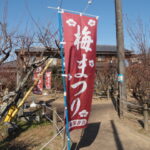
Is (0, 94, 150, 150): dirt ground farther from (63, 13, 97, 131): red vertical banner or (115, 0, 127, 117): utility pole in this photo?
(63, 13, 97, 131): red vertical banner

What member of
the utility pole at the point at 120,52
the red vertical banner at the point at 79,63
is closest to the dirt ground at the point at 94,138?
the utility pole at the point at 120,52

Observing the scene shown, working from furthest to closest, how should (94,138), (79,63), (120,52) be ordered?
(120,52)
(94,138)
(79,63)

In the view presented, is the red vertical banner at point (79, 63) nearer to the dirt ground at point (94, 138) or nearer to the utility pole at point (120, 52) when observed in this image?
the dirt ground at point (94, 138)

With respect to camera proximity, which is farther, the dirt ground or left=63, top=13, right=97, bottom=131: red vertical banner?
the dirt ground

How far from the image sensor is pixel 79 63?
372 centimetres

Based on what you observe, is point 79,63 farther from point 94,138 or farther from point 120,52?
point 120,52

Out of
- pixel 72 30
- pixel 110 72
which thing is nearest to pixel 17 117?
pixel 72 30

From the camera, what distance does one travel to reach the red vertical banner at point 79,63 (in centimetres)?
355

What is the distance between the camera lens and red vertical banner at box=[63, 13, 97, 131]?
355 centimetres

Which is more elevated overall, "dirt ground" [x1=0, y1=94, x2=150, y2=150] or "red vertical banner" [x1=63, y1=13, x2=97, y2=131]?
"red vertical banner" [x1=63, y1=13, x2=97, y2=131]

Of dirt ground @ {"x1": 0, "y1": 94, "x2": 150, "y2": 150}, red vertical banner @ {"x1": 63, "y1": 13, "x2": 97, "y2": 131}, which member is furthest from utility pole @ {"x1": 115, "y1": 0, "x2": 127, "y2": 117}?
red vertical banner @ {"x1": 63, "y1": 13, "x2": 97, "y2": 131}

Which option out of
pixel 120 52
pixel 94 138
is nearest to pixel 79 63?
pixel 94 138

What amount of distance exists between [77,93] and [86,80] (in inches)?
14.4

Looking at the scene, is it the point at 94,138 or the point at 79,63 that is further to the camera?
the point at 94,138
